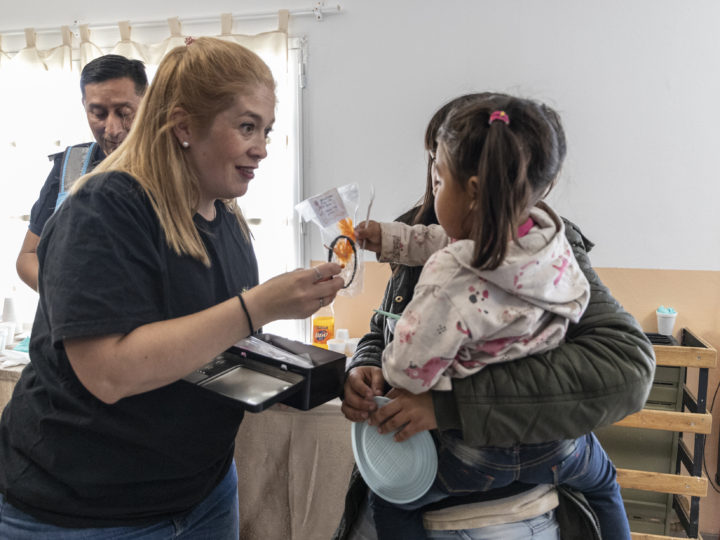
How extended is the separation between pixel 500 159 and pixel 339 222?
46 centimetres

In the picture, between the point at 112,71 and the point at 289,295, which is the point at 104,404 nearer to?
the point at 289,295

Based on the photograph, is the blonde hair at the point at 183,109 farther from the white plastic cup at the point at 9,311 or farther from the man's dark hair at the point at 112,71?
the white plastic cup at the point at 9,311

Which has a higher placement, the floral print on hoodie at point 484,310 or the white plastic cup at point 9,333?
the floral print on hoodie at point 484,310

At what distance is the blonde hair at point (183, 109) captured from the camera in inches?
35.9

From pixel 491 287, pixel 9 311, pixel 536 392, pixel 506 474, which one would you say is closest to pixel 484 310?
pixel 491 287

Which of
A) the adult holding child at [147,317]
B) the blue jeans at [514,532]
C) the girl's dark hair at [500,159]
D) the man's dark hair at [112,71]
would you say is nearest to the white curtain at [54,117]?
the man's dark hair at [112,71]

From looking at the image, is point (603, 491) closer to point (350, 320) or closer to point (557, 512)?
point (557, 512)

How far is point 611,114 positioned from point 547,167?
1.79 meters

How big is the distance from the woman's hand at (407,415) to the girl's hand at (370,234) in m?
0.37

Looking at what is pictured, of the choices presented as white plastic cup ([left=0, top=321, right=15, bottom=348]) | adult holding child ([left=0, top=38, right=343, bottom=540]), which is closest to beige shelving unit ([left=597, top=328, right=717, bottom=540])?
adult holding child ([left=0, top=38, right=343, bottom=540])

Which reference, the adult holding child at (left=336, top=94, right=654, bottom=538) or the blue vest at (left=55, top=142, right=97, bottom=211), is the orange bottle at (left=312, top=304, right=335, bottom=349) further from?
the adult holding child at (left=336, top=94, right=654, bottom=538)

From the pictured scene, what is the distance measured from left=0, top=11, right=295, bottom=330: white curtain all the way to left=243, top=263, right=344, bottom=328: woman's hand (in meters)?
1.84

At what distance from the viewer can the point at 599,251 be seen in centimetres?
243

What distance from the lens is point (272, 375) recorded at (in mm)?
1016
